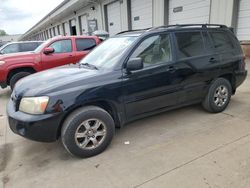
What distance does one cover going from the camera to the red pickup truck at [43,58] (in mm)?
6504

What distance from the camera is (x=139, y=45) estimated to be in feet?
11.5

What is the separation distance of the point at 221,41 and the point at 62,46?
197 inches

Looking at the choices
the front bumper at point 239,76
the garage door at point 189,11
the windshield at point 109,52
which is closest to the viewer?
the windshield at point 109,52

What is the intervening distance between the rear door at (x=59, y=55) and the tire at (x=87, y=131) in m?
4.54

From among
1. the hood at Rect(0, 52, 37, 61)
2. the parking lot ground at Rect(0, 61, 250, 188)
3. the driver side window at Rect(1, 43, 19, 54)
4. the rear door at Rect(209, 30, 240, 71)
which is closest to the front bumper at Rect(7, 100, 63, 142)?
the parking lot ground at Rect(0, 61, 250, 188)

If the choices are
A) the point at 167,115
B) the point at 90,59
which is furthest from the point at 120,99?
the point at 167,115

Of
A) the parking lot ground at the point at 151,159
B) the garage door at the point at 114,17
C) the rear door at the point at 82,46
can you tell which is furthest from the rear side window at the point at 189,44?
the garage door at the point at 114,17

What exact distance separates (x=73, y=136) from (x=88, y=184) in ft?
2.17

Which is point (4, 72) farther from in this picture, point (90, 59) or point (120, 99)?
point (120, 99)

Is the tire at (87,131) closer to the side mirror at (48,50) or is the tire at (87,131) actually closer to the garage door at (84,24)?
the side mirror at (48,50)

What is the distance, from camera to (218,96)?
4418 mm

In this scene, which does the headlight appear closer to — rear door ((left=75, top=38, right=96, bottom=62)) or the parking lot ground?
the parking lot ground

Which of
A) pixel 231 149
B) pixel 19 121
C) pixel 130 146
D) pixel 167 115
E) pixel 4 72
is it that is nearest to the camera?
pixel 19 121

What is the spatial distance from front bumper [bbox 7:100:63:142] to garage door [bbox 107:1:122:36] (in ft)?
44.4
